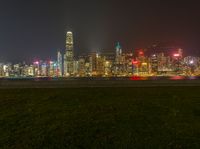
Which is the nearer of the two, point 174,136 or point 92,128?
point 174,136

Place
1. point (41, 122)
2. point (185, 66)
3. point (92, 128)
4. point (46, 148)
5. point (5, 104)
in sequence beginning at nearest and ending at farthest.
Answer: point (46, 148) < point (92, 128) < point (41, 122) < point (5, 104) < point (185, 66)

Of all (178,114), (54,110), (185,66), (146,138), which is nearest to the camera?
(146,138)

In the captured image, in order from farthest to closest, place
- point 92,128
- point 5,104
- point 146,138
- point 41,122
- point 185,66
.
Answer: point 185,66 < point 5,104 < point 41,122 < point 92,128 < point 146,138

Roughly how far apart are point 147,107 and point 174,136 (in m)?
5.82

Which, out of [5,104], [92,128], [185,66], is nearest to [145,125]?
[92,128]

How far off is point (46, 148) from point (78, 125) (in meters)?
2.89

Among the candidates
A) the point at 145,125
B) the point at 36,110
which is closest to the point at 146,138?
the point at 145,125

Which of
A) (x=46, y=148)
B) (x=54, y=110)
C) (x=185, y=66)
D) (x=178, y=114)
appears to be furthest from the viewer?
(x=185, y=66)

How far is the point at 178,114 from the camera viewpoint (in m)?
13.5

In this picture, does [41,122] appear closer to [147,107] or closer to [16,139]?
[16,139]

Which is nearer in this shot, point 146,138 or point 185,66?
point 146,138

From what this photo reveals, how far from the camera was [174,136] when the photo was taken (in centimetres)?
970

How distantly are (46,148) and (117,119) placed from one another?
15.0ft

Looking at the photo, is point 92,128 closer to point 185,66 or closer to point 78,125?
point 78,125
